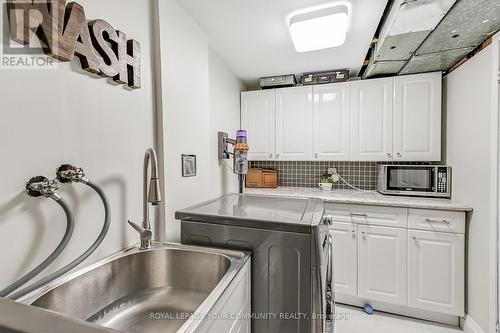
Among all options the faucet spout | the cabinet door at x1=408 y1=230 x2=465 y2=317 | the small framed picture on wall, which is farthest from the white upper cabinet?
the faucet spout

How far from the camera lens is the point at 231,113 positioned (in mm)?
2500

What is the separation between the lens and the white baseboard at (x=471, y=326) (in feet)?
5.30

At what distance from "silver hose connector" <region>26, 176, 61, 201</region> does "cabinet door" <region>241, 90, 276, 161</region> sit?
6.94ft

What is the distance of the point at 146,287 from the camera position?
1084mm

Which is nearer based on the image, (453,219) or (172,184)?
(172,184)

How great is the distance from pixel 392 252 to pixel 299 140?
1.38 metres

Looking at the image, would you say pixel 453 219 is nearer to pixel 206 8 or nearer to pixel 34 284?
pixel 206 8

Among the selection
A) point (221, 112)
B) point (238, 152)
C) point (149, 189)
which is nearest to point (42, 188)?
point (149, 189)

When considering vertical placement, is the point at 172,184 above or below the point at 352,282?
above

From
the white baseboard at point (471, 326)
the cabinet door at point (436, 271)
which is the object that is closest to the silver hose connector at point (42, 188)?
the cabinet door at point (436, 271)

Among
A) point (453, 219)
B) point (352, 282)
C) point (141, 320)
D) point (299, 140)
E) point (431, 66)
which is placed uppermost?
point (431, 66)

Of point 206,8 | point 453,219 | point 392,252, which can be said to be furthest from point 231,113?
point 453,219

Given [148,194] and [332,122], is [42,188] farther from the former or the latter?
[332,122]

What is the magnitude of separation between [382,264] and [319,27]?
198 centimetres
